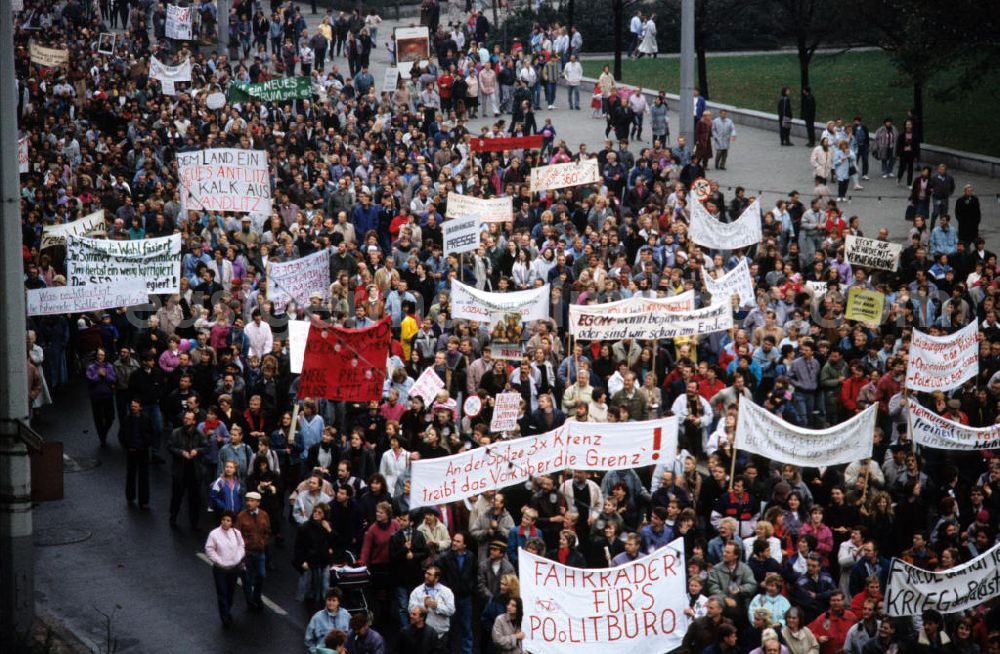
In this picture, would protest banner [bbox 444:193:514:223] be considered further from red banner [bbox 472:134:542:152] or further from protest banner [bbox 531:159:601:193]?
red banner [bbox 472:134:542:152]

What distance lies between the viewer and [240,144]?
3134 cm

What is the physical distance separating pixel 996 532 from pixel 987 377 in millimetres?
4177

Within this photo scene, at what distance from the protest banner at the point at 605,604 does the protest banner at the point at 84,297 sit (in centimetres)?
911

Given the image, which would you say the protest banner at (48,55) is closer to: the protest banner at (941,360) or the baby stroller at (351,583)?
the baby stroller at (351,583)

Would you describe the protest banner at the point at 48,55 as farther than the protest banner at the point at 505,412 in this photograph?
Yes

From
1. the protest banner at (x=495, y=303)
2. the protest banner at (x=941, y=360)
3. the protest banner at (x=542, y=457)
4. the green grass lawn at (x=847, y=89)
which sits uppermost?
the green grass lawn at (x=847, y=89)

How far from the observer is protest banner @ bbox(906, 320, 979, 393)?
60.0 ft

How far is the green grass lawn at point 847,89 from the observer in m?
37.3

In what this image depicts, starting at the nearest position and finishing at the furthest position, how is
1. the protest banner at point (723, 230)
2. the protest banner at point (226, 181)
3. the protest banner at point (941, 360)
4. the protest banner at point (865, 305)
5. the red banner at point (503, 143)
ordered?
the protest banner at point (941, 360) < the protest banner at point (865, 305) < the protest banner at point (226, 181) < the protest banner at point (723, 230) < the red banner at point (503, 143)

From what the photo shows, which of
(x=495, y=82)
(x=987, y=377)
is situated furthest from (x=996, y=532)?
(x=495, y=82)

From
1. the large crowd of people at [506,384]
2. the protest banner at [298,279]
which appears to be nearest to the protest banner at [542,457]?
the large crowd of people at [506,384]

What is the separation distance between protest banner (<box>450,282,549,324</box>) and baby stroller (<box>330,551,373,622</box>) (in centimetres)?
560

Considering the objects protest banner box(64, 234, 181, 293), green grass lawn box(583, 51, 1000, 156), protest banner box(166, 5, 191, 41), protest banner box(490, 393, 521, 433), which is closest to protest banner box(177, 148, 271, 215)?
protest banner box(64, 234, 181, 293)

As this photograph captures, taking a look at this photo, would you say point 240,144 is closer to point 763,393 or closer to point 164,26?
point 763,393
